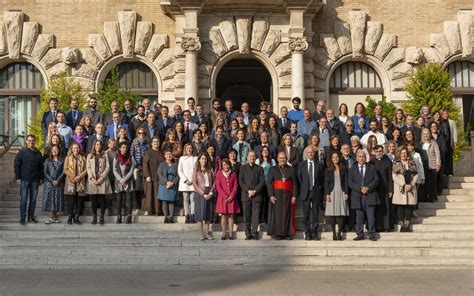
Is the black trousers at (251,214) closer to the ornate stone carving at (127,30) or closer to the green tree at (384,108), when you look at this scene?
the green tree at (384,108)

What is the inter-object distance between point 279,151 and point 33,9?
11516mm

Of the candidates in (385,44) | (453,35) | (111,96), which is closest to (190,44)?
(111,96)

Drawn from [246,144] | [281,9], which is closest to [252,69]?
[281,9]

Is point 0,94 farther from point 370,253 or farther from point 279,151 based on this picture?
point 370,253

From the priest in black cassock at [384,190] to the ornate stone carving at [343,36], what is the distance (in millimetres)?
8395

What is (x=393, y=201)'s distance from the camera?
1647cm

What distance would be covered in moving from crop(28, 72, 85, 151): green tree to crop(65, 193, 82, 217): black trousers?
4853 mm

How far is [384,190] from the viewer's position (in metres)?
16.5

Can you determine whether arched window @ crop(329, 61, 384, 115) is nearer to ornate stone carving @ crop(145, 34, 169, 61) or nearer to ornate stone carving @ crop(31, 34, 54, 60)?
ornate stone carving @ crop(145, 34, 169, 61)

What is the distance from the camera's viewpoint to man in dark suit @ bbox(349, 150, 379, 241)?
15930 millimetres

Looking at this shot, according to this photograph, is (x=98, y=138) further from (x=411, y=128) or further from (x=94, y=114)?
(x=411, y=128)

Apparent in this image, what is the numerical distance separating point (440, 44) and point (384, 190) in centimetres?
945

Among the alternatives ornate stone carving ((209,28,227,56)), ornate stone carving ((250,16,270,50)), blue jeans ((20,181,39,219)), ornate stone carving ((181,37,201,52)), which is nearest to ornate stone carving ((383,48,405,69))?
ornate stone carving ((250,16,270,50))

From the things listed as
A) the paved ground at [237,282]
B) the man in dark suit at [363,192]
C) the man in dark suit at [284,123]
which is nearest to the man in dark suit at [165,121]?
the man in dark suit at [284,123]
